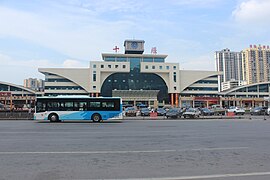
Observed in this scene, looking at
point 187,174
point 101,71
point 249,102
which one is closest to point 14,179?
point 187,174

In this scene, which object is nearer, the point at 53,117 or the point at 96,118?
the point at 53,117

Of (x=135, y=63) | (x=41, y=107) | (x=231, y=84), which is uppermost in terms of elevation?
(x=135, y=63)

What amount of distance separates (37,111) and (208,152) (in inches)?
797

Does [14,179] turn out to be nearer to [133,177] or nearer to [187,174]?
[133,177]

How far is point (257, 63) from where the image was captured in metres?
112

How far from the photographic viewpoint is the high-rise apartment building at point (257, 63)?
10888 cm

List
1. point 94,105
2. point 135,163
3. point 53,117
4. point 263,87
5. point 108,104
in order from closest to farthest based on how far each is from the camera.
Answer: point 135,163 → point 53,117 → point 94,105 → point 108,104 → point 263,87

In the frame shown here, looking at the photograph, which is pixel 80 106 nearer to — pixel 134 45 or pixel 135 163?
pixel 135 163

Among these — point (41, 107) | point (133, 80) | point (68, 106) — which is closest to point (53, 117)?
point (41, 107)

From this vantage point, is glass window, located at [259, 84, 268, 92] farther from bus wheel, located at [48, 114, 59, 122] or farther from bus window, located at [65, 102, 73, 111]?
bus wheel, located at [48, 114, 59, 122]

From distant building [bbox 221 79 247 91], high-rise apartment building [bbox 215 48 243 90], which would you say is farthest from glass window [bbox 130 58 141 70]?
high-rise apartment building [bbox 215 48 243 90]

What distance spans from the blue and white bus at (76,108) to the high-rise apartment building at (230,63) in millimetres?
126027

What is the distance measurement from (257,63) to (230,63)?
29.5 m

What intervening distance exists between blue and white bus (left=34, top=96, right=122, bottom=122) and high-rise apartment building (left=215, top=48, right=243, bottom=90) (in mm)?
126027
